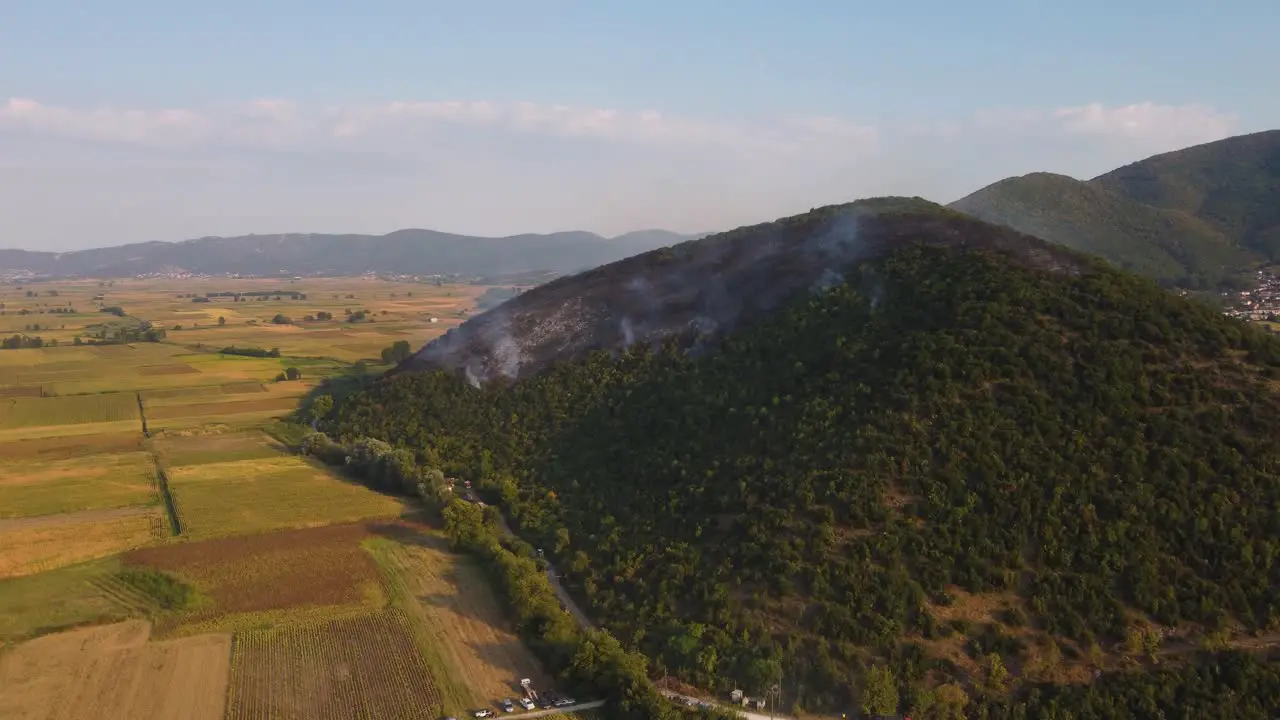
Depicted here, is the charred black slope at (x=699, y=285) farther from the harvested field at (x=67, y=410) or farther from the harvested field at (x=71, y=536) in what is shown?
the harvested field at (x=67, y=410)

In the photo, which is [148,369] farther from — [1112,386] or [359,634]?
[1112,386]

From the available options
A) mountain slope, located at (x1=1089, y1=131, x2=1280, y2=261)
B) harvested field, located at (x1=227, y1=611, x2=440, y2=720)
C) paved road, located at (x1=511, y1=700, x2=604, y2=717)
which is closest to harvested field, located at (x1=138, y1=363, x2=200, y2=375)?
harvested field, located at (x1=227, y1=611, x2=440, y2=720)

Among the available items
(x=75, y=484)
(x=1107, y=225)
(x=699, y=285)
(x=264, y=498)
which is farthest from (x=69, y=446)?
(x=1107, y=225)

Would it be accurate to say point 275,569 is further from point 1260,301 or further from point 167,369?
point 1260,301

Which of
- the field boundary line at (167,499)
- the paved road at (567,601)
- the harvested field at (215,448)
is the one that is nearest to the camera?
the paved road at (567,601)

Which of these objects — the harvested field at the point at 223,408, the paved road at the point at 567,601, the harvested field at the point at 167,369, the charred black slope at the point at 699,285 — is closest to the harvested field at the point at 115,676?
the paved road at the point at 567,601
